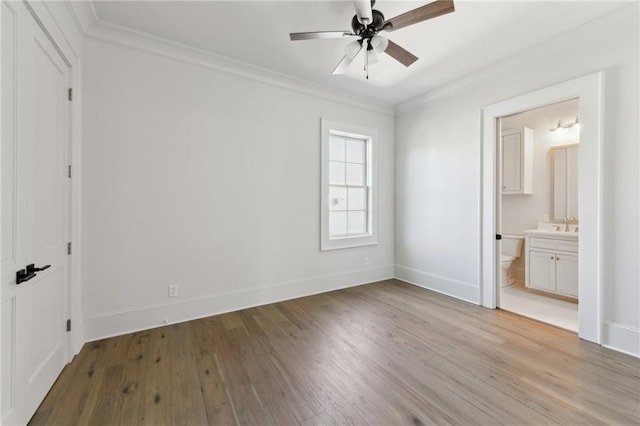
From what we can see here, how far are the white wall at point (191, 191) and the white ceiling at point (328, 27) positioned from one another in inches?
14.1

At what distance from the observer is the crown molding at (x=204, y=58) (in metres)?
2.43

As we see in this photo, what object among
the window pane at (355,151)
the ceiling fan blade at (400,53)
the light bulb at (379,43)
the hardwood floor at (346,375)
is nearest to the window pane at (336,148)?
the window pane at (355,151)

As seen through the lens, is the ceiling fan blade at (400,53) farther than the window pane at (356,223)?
No

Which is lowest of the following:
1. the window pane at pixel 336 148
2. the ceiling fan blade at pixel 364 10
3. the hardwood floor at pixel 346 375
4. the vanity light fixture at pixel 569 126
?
the hardwood floor at pixel 346 375

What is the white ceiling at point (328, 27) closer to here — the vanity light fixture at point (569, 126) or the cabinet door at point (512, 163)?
the cabinet door at point (512, 163)

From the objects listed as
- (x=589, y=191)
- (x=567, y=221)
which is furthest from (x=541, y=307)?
(x=589, y=191)

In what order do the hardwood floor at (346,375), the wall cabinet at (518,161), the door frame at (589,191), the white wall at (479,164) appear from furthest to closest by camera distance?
the wall cabinet at (518,161) < the door frame at (589,191) < the white wall at (479,164) < the hardwood floor at (346,375)

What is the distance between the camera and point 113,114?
97.8 inches

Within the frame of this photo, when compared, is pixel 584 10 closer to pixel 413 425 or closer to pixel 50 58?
pixel 413 425

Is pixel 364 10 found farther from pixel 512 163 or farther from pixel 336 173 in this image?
pixel 512 163

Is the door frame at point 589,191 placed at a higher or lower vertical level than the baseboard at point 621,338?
higher

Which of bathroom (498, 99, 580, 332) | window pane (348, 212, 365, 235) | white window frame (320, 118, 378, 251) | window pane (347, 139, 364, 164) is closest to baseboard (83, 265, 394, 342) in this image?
white window frame (320, 118, 378, 251)

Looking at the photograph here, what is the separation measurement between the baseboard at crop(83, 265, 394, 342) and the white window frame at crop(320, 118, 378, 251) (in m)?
0.49

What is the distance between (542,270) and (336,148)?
343cm
